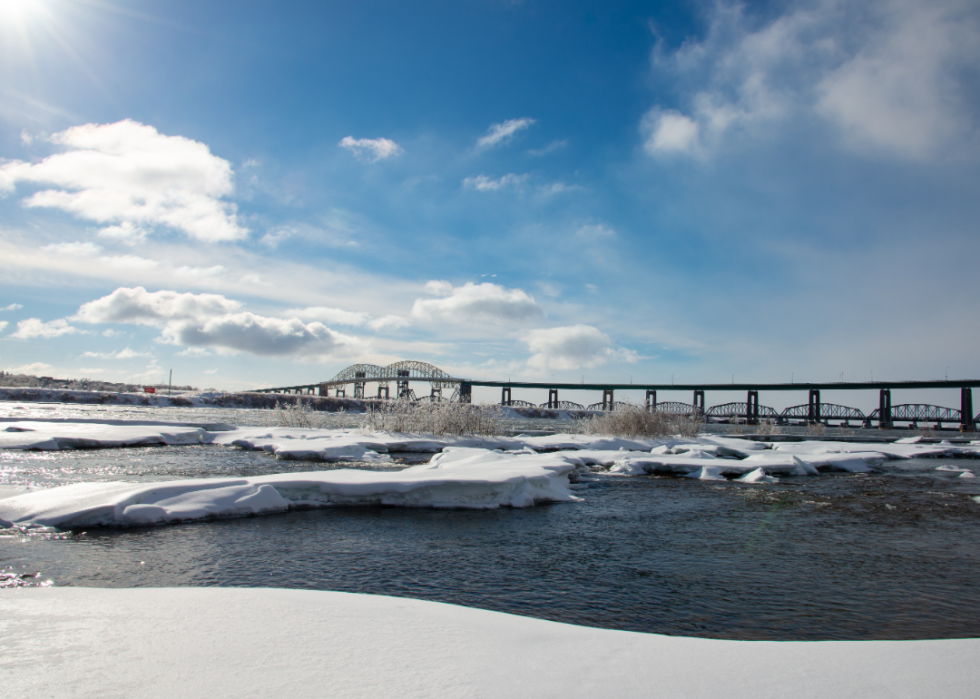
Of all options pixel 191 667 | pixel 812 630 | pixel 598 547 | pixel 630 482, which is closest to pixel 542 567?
pixel 598 547

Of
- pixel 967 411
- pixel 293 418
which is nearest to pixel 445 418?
pixel 293 418

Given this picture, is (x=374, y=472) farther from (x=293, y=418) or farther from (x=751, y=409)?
(x=751, y=409)

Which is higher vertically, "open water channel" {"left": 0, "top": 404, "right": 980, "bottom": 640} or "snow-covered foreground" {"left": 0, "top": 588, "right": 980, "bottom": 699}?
"snow-covered foreground" {"left": 0, "top": 588, "right": 980, "bottom": 699}

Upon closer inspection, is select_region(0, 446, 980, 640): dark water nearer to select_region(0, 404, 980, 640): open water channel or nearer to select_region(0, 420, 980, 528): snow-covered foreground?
select_region(0, 404, 980, 640): open water channel

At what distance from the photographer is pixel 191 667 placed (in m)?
2.61

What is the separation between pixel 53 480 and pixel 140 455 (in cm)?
609

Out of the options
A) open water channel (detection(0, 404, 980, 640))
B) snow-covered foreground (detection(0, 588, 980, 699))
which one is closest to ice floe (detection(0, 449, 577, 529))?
open water channel (detection(0, 404, 980, 640))

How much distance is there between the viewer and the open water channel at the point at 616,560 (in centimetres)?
489

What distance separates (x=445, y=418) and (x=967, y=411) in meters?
83.8

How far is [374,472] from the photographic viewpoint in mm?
11078

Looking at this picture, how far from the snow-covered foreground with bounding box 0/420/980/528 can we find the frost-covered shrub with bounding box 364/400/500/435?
56.4 inches

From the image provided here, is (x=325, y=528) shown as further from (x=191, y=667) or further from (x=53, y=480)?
(x=53, y=480)

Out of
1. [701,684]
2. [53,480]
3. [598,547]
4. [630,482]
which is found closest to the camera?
[701,684]

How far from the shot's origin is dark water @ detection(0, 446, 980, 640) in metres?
4.89
